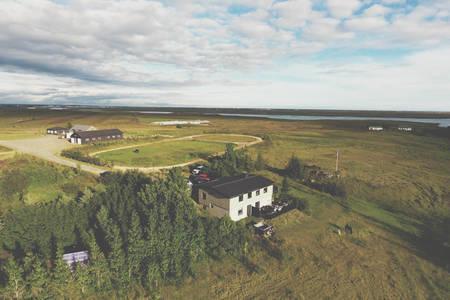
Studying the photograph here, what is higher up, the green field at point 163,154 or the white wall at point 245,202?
the green field at point 163,154

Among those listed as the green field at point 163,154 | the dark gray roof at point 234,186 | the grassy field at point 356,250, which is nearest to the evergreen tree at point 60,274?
the grassy field at point 356,250

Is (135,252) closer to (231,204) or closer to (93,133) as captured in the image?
(231,204)

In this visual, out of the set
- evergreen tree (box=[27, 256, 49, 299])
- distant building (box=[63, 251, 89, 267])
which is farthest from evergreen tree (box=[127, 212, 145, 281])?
evergreen tree (box=[27, 256, 49, 299])

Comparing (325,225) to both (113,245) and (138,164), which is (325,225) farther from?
(138,164)

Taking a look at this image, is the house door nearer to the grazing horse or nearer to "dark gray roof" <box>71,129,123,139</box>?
the grazing horse

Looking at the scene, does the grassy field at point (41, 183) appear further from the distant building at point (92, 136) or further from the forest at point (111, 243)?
the distant building at point (92, 136)

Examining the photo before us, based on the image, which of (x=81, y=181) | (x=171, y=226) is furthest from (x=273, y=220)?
(x=81, y=181)
